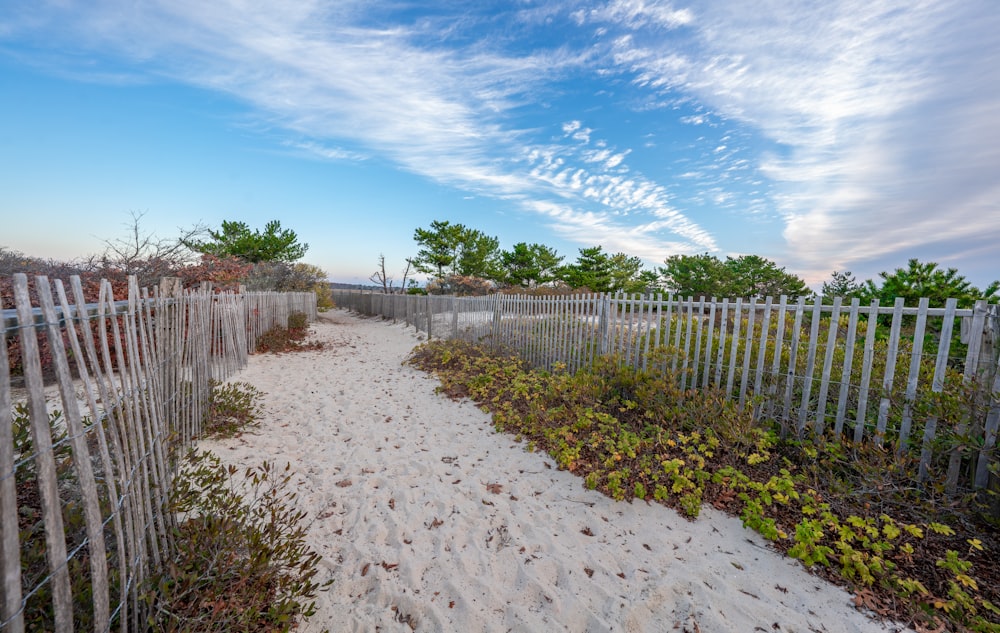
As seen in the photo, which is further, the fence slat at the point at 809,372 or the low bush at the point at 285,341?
the low bush at the point at 285,341

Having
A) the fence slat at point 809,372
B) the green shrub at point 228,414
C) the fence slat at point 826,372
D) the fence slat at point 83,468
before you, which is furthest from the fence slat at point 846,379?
the green shrub at point 228,414

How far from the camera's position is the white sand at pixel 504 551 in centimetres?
257

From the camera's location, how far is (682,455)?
14.4ft

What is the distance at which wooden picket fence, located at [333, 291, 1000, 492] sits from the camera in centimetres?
354

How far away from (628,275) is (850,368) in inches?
981

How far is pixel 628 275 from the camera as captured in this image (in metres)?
28.3

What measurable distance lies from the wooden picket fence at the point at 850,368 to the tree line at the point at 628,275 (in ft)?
3.86

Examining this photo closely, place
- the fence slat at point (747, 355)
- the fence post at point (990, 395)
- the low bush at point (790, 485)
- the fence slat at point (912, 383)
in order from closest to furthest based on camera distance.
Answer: the low bush at point (790, 485) < the fence post at point (990, 395) < the fence slat at point (912, 383) < the fence slat at point (747, 355)

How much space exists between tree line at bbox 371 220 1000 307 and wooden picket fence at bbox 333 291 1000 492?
46.3 inches

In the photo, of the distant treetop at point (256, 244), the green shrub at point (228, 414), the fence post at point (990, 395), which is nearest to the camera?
the fence post at point (990, 395)

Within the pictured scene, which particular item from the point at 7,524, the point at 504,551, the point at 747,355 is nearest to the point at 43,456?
the point at 7,524

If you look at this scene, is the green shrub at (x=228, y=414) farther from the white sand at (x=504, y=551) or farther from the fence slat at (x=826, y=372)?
the fence slat at (x=826, y=372)

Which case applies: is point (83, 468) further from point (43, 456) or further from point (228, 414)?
point (228, 414)

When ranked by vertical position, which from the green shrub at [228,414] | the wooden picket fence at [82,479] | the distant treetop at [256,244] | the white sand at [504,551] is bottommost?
the white sand at [504,551]
